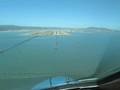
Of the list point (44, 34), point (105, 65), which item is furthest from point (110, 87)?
point (44, 34)

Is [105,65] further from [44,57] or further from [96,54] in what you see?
[44,57]

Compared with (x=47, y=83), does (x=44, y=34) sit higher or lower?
higher

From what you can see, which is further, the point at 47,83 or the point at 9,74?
the point at 9,74

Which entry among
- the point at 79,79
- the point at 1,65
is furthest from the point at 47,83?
the point at 1,65

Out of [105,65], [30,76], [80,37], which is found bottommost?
[30,76]

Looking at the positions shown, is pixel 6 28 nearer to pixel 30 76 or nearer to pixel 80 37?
pixel 30 76

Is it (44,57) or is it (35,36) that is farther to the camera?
(44,57)

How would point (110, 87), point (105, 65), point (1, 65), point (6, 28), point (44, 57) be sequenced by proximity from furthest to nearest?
1. point (44, 57)
2. point (1, 65)
3. point (6, 28)
4. point (105, 65)
5. point (110, 87)

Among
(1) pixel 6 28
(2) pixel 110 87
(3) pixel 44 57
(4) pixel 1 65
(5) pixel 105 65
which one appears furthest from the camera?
(3) pixel 44 57

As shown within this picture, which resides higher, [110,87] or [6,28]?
[6,28]
